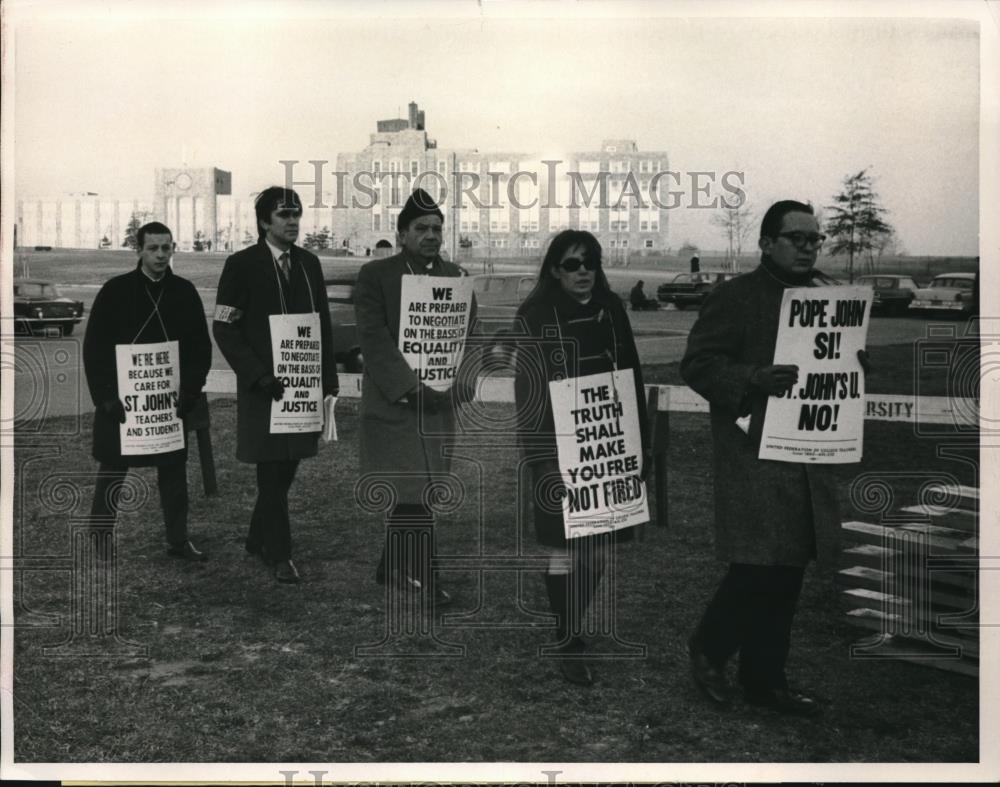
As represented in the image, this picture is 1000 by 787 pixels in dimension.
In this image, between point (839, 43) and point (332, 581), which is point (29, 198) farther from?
point (839, 43)

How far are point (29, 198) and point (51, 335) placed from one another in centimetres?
56

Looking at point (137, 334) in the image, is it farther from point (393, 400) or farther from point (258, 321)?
point (393, 400)

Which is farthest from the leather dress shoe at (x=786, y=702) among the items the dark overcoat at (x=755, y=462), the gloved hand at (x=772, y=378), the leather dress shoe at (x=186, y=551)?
the leather dress shoe at (x=186, y=551)

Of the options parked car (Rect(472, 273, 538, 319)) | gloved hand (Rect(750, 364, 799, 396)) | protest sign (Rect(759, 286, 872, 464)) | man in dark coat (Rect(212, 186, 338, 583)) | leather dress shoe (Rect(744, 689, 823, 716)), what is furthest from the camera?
man in dark coat (Rect(212, 186, 338, 583))

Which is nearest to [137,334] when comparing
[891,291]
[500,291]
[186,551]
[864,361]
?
[186,551]

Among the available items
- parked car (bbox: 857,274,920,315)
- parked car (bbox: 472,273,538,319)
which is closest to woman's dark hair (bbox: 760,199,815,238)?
parked car (bbox: 857,274,920,315)

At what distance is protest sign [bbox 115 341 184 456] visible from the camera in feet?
15.9

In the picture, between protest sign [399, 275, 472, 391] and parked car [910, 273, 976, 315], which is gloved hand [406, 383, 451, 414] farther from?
parked car [910, 273, 976, 315]

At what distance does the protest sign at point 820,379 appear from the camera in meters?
4.26

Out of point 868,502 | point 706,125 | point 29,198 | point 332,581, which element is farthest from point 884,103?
point 29,198

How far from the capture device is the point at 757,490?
425 cm

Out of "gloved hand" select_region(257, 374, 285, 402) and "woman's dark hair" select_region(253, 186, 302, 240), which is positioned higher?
"woman's dark hair" select_region(253, 186, 302, 240)

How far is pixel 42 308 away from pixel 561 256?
7.03ft

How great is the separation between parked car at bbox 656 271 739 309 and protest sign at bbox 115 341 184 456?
6.70 ft
